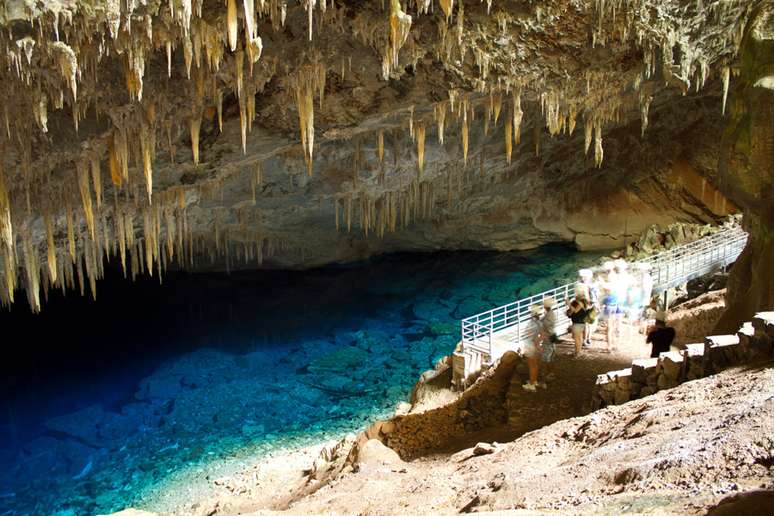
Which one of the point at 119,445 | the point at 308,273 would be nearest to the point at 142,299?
the point at 308,273

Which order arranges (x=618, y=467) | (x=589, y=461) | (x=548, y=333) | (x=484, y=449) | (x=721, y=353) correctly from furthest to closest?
(x=548, y=333) → (x=484, y=449) → (x=721, y=353) → (x=589, y=461) → (x=618, y=467)

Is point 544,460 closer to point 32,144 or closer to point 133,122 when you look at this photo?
point 133,122

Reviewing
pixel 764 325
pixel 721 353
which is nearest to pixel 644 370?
pixel 721 353

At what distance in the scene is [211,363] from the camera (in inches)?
595

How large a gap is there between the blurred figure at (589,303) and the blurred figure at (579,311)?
5 cm

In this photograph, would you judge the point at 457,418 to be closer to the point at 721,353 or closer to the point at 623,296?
the point at 623,296

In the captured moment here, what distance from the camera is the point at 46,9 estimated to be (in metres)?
6.02

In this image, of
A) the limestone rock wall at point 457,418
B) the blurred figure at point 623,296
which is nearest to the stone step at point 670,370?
the limestone rock wall at point 457,418

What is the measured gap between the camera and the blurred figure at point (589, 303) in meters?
8.38

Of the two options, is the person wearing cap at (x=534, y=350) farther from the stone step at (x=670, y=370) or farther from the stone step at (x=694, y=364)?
the stone step at (x=694, y=364)

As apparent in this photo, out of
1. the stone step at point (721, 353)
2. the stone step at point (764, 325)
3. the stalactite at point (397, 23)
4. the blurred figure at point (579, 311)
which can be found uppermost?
the stalactite at point (397, 23)

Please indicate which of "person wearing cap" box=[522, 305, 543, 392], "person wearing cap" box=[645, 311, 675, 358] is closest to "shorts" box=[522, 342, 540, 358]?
"person wearing cap" box=[522, 305, 543, 392]

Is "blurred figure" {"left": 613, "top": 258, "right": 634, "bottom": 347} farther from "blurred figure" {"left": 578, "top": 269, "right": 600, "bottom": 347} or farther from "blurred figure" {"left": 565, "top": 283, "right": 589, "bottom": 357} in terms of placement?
"blurred figure" {"left": 565, "top": 283, "right": 589, "bottom": 357}

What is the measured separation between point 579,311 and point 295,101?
5716 millimetres
